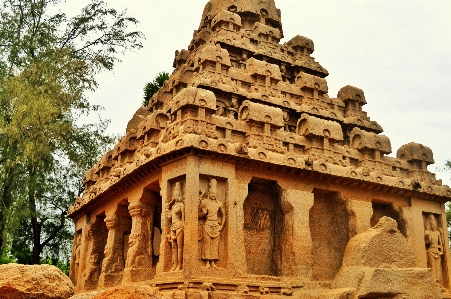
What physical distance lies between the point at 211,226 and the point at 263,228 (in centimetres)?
232

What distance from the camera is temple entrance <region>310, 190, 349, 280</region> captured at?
13508 mm

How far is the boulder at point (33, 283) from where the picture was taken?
6.23m

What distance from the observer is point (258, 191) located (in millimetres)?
13102

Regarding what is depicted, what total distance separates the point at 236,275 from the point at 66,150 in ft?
38.4

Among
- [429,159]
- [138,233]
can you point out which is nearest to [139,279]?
[138,233]

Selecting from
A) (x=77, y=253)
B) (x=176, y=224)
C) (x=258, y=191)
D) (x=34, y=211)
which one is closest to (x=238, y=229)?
(x=176, y=224)

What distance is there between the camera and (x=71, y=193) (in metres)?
23.6

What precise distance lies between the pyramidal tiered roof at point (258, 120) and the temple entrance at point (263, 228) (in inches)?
39.6

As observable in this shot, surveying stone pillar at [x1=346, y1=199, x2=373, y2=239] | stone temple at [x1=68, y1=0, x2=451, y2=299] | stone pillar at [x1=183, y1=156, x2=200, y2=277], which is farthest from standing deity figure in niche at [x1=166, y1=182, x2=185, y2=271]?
stone pillar at [x1=346, y1=199, x2=373, y2=239]

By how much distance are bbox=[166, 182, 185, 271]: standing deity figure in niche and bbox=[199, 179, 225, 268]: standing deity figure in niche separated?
0.44m

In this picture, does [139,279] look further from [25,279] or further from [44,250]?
[44,250]

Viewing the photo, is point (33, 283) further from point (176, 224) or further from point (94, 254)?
point (94, 254)

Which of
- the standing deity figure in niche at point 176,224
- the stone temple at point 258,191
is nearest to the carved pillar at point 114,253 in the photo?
the stone temple at point 258,191

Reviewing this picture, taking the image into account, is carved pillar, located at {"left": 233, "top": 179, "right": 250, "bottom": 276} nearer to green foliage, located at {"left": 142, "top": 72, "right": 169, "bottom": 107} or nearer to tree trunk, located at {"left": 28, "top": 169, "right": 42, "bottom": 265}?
tree trunk, located at {"left": 28, "top": 169, "right": 42, "bottom": 265}
